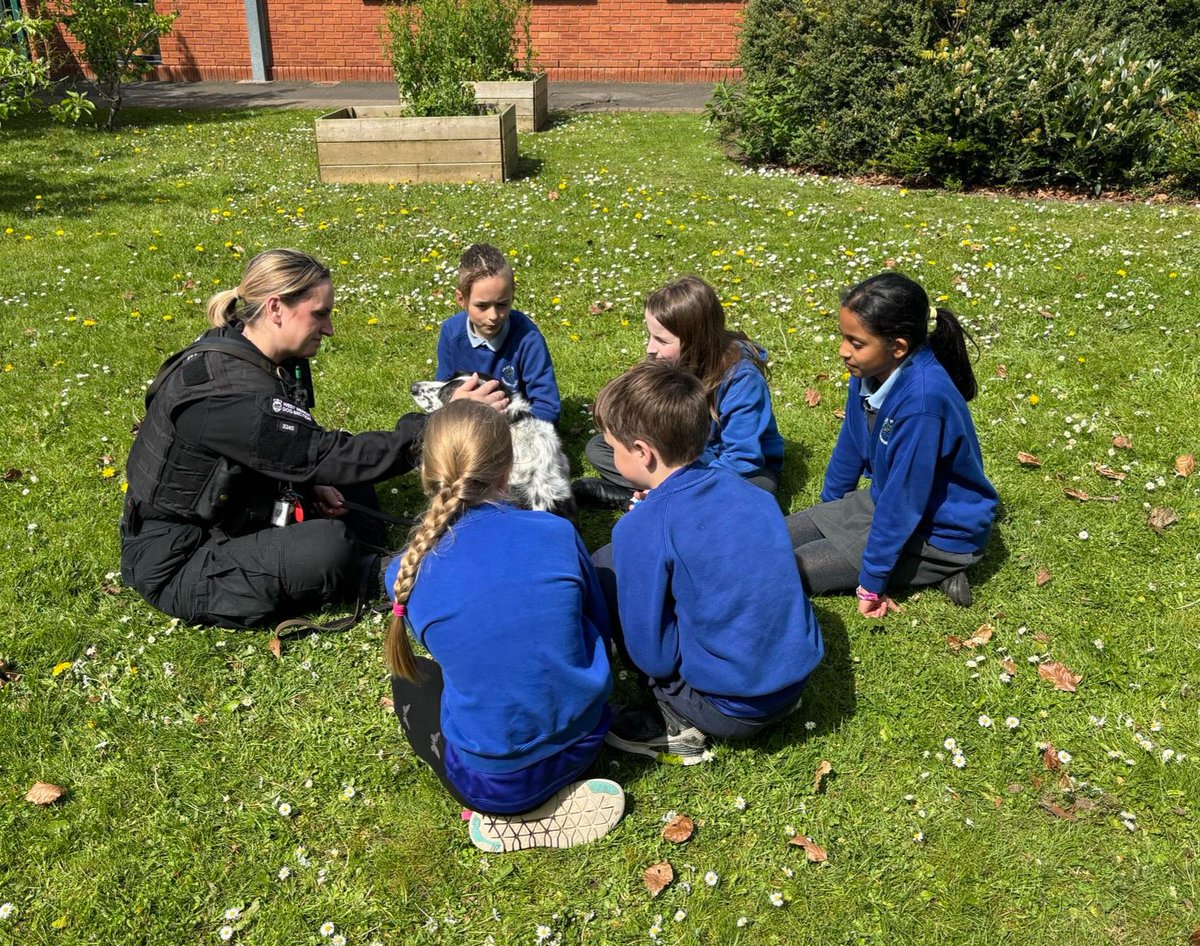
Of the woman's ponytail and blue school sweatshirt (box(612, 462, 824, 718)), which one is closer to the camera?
blue school sweatshirt (box(612, 462, 824, 718))

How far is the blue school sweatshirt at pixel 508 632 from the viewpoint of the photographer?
267cm

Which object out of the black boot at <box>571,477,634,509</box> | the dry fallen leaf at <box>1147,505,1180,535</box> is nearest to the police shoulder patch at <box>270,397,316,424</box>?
the black boot at <box>571,477,634,509</box>

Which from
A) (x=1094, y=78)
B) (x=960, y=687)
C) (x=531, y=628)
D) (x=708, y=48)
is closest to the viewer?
(x=531, y=628)

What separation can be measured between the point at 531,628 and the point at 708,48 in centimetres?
2075

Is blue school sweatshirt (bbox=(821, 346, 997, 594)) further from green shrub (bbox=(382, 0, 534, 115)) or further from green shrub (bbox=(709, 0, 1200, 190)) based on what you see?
green shrub (bbox=(382, 0, 534, 115))

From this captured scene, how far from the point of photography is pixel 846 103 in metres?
11.4

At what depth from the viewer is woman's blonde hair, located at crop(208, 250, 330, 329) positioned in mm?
3836

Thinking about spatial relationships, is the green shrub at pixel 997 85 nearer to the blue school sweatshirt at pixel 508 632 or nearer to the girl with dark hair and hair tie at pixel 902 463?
the girl with dark hair and hair tie at pixel 902 463

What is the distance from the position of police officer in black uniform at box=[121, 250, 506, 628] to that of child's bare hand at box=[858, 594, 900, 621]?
2.06 metres

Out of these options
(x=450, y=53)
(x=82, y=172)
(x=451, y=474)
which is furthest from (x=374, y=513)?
(x=450, y=53)

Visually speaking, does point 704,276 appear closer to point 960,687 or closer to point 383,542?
point 383,542

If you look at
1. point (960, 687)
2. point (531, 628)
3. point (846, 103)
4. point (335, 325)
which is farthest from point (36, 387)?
point (846, 103)

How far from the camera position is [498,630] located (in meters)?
2.66

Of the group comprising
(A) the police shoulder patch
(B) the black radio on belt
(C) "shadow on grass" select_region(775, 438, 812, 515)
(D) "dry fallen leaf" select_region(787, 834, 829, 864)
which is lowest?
(D) "dry fallen leaf" select_region(787, 834, 829, 864)
